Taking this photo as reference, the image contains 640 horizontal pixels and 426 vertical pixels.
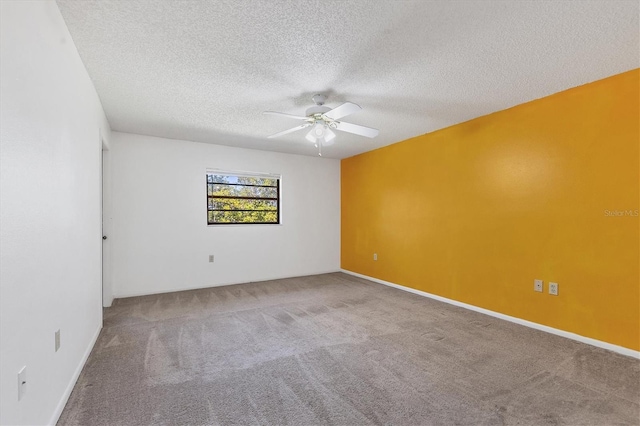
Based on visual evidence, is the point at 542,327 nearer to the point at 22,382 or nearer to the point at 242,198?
the point at 22,382

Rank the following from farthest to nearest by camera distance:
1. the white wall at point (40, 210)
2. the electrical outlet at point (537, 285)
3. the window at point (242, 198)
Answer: the window at point (242, 198), the electrical outlet at point (537, 285), the white wall at point (40, 210)

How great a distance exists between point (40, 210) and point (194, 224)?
10.8 feet

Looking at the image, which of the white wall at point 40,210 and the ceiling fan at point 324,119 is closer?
the white wall at point 40,210

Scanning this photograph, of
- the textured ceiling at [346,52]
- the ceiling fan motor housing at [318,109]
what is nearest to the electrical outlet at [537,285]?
the textured ceiling at [346,52]

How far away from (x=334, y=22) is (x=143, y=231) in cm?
400

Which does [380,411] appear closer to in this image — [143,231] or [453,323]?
[453,323]

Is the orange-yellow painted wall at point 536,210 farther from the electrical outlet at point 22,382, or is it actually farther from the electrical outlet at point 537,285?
the electrical outlet at point 22,382

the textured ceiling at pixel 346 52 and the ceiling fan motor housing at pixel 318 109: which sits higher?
the textured ceiling at pixel 346 52

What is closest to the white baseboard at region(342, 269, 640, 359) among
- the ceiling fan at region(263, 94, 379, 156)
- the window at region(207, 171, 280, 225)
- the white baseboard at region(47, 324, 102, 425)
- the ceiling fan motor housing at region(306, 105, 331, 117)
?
the ceiling fan at region(263, 94, 379, 156)

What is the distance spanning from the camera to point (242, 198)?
5219 mm

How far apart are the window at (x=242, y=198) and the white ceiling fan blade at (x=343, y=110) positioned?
2.85m

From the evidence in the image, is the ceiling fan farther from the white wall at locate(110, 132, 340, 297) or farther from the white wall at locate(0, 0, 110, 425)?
the white wall at locate(110, 132, 340, 297)

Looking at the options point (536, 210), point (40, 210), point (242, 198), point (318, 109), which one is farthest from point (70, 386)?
point (536, 210)

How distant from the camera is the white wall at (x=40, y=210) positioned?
3.75 feet
